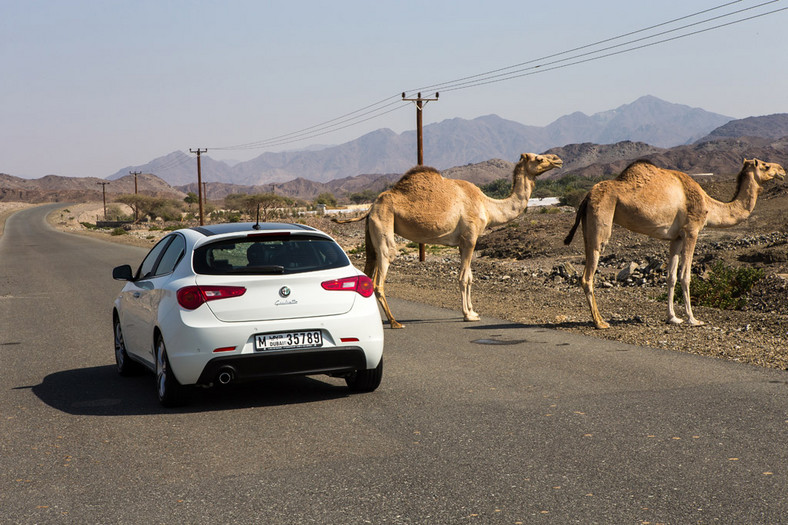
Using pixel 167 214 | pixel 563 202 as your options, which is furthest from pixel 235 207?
pixel 563 202

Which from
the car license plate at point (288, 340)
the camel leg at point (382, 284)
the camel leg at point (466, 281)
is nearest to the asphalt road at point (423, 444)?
the car license plate at point (288, 340)

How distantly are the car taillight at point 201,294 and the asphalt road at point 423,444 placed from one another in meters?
1.00

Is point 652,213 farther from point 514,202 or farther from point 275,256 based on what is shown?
point 275,256

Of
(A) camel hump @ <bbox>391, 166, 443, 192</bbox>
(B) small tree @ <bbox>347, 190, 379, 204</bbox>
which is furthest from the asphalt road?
(B) small tree @ <bbox>347, 190, 379, 204</bbox>

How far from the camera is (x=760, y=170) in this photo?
13180mm

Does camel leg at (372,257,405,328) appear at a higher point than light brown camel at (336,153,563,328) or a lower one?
lower

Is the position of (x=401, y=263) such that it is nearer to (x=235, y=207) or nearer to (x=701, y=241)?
(x=701, y=241)

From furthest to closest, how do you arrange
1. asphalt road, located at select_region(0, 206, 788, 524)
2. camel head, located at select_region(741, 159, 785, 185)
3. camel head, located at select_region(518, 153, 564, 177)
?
1. camel head, located at select_region(518, 153, 564, 177)
2. camel head, located at select_region(741, 159, 785, 185)
3. asphalt road, located at select_region(0, 206, 788, 524)

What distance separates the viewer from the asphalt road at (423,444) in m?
4.90

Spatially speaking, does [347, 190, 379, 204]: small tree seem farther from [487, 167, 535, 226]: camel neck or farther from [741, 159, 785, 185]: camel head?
[741, 159, 785, 185]: camel head

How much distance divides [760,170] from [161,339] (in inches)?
391

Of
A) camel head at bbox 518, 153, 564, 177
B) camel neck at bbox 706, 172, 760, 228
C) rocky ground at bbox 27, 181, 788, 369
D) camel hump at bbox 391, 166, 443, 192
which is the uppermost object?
camel head at bbox 518, 153, 564, 177

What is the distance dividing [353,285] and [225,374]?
1.39m

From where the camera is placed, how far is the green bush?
15.5 m
